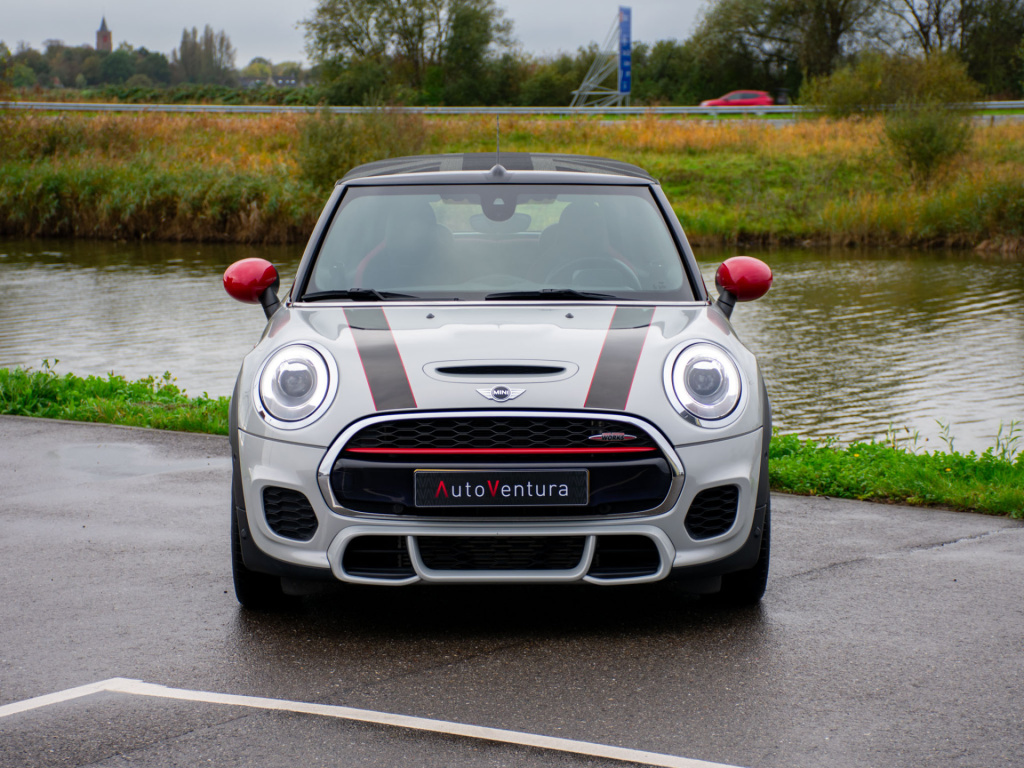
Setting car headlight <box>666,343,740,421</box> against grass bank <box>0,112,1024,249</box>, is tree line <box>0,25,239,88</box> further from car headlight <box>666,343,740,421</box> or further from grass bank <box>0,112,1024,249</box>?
car headlight <box>666,343,740,421</box>

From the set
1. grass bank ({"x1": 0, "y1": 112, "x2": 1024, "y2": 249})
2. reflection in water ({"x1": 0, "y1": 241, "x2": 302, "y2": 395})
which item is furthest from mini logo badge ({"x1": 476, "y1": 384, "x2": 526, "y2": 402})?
grass bank ({"x1": 0, "y1": 112, "x2": 1024, "y2": 249})

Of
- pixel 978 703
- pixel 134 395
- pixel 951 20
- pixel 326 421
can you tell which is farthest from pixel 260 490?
pixel 951 20

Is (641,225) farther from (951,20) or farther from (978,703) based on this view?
(951,20)

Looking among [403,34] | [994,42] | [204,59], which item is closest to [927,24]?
[994,42]

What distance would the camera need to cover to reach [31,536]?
5.36 meters

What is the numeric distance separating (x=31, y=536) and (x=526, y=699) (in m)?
2.93

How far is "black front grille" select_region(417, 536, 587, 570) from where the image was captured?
12.5 ft

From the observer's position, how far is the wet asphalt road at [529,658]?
3.14 meters

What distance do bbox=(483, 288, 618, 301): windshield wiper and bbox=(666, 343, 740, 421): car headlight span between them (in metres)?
0.67

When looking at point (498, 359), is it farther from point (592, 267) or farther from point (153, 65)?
point (153, 65)

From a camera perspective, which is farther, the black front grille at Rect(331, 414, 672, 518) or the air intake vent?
the air intake vent

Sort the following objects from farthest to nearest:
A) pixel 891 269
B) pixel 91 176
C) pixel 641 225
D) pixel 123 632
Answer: pixel 91 176, pixel 891 269, pixel 641 225, pixel 123 632

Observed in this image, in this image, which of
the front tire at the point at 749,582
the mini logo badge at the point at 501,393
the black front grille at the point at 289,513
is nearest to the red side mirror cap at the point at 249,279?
the black front grille at the point at 289,513

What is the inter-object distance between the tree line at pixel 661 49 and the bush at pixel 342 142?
1036 inches
